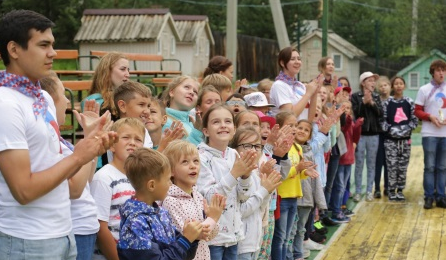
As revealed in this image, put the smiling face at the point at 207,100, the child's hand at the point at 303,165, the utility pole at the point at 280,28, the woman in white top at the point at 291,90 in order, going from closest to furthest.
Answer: the smiling face at the point at 207,100 → the child's hand at the point at 303,165 → the woman in white top at the point at 291,90 → the utility pole at the point at 280,28

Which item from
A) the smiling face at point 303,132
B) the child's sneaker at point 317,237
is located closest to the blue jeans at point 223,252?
the smiling face at point 303,132

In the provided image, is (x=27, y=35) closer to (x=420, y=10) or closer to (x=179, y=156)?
(x=179, y=156)

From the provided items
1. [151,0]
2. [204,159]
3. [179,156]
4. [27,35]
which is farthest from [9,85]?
[151,0]

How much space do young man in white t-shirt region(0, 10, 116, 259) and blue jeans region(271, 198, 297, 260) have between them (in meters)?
4.03

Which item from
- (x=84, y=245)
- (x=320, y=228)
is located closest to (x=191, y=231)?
(x=84, y=245)

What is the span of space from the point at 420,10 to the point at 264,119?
32.4 metres

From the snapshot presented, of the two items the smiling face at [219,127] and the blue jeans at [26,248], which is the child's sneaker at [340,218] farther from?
the blue jeans at [26,248]

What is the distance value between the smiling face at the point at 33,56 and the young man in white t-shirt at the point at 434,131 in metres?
8.83

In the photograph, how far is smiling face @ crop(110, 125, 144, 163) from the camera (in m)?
4.59

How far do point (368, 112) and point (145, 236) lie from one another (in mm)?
8322

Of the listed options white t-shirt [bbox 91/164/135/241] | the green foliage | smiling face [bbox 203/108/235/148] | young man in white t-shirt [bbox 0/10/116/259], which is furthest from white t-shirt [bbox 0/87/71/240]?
the green foliage

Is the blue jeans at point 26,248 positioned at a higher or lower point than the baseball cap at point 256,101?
lower

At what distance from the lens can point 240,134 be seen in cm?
604

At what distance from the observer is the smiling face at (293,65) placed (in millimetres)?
8531
